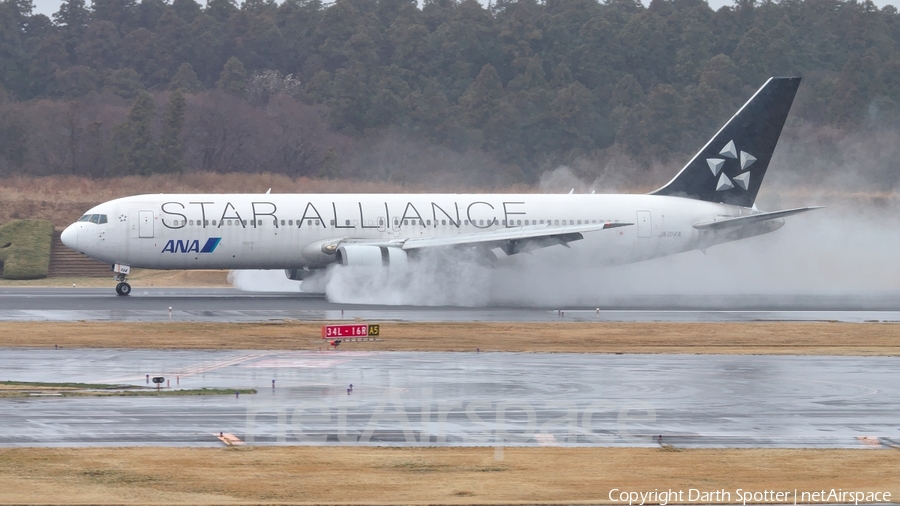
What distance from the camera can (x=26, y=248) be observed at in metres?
57.1

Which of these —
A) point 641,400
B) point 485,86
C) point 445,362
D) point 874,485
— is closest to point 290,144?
point 485,86

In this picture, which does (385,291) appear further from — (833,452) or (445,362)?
(833,452)

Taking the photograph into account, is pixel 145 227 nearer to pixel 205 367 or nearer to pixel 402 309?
pixel 402 309

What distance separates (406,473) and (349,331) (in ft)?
51.0

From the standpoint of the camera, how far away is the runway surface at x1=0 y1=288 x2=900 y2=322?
36.9 m

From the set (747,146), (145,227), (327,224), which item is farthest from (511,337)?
(747,146)

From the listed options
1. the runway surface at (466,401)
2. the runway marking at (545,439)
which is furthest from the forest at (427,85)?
the runway marking at (545,439)

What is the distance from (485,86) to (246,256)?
5492 centimetres

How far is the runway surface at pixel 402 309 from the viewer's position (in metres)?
36.9

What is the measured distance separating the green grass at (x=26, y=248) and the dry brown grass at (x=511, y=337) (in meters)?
22.5

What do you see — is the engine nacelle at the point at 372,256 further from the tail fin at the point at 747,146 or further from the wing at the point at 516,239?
the tail fin at the point at 747,146

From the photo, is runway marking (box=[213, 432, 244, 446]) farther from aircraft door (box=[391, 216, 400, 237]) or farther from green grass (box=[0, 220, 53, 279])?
green grass (box=[0, 220, 53, 279])

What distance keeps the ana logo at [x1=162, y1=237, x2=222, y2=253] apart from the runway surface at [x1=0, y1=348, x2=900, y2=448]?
16.9 m

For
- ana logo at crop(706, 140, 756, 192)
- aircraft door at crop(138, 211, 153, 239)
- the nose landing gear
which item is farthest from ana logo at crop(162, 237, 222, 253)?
ana logo at crop(706, 140, 756, 192)
